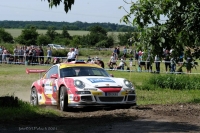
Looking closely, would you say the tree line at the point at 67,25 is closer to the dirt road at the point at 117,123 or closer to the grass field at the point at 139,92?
the grass field at the point at 139,92

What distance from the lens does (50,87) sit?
15383 millimetres

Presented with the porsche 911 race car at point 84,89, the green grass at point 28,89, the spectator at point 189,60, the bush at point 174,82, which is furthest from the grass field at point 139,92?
the porsche 911 race car at point 84,89

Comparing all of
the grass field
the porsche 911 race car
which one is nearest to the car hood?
the porsche 911 race car

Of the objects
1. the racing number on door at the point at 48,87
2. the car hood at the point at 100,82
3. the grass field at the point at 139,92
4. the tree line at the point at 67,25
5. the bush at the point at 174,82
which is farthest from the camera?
the tree line at the point at 67,25

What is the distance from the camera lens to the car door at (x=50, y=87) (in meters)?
15.1

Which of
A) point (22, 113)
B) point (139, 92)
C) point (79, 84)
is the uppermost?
point (79, 84)

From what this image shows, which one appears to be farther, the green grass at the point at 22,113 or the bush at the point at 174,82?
the bush at the point at 174,82

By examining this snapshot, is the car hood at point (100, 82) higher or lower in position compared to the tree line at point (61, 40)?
lower

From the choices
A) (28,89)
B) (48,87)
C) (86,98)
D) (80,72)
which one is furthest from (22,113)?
(28,89)

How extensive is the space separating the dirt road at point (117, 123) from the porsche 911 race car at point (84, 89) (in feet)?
1.33

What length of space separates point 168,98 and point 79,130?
905 centimetres

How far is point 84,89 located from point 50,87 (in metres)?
1.92

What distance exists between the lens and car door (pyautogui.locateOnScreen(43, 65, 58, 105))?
1507 cm

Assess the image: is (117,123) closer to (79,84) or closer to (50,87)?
(79,84)
